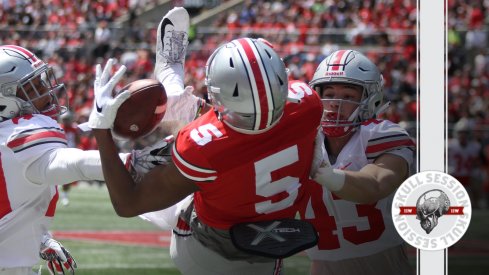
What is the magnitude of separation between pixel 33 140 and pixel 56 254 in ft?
1.60

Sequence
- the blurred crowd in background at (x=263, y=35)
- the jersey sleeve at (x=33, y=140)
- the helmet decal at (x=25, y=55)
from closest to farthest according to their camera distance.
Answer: the jersey sleeve at (x=33, y=140) → the helmet decal at (x=25, y=55) → the blurred crowd in background at (x=263, y=35)

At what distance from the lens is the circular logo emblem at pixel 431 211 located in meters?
2.77

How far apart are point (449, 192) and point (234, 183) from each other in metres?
0.86

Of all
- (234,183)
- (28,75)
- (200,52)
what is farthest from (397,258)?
(200,52)

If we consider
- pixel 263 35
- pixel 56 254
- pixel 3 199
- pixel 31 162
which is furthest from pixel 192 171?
pixel 263 35

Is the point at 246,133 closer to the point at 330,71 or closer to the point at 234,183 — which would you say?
the point at 234,183

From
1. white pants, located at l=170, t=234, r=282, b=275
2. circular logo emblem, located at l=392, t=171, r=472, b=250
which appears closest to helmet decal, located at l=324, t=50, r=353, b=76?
circular logo emblem, located at l=392, t=171, r=472, b=250

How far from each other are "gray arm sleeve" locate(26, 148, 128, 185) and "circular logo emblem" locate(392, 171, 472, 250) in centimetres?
92

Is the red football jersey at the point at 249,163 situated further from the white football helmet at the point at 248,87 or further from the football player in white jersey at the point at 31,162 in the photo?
the football player in white jersey at the point at 31,162

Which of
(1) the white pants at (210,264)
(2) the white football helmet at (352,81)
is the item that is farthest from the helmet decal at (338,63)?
(1) the white pants at (210,264)

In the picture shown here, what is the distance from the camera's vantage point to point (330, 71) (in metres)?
2.95

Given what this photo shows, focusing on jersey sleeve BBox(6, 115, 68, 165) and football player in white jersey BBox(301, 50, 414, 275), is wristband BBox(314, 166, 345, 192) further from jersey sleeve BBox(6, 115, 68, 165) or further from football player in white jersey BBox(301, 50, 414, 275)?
jersey sleeve BBox(6, 115, 68, 165)

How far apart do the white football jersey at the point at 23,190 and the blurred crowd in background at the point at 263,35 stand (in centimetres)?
557

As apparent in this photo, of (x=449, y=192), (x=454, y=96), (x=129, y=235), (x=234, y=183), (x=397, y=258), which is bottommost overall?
(x=129, y=235)
